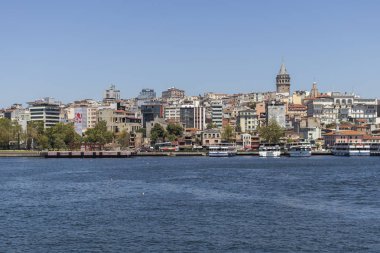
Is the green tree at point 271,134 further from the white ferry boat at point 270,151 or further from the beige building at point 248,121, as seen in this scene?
the beige building at point 248,121

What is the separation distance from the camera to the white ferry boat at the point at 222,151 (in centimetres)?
12050

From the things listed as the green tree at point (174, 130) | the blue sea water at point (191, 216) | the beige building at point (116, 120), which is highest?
the beige building at point (116, 120)

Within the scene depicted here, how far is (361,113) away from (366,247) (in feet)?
509

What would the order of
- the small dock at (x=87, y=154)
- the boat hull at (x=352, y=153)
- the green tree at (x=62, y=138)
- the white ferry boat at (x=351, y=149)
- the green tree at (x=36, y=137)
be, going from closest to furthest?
the small dock at (x=87, y=154), the boat hull at (x=352, y=153), the white ferry boat at (x=351, y=149), the green tree at (x=62, y=138), the green tree at (x=36, y=137)

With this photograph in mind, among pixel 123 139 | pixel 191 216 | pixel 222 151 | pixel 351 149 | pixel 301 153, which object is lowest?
pixel 191 216

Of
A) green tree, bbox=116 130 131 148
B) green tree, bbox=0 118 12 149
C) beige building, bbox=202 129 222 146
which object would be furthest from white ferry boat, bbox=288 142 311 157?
green tree, bbox=0 118 12 149

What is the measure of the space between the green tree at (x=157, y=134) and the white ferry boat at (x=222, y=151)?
14.4 m

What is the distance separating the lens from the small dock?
118 meters

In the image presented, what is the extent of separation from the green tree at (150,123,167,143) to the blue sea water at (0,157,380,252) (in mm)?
81102

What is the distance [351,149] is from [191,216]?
90.4m

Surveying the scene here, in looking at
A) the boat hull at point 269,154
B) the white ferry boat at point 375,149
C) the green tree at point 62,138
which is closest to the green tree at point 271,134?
the boat hull at point 269,154

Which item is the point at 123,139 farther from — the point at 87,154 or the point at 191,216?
the point at 191,216

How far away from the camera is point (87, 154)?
393ft

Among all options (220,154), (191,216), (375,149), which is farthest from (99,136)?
(191,216)
